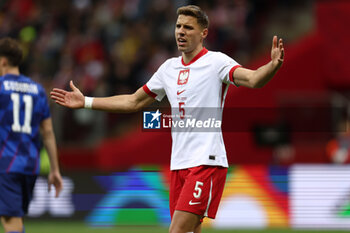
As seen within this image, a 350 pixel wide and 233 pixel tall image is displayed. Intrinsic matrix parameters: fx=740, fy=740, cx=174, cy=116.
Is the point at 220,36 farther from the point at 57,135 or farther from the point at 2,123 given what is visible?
the point at 2,123

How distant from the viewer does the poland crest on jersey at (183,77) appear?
5.81m

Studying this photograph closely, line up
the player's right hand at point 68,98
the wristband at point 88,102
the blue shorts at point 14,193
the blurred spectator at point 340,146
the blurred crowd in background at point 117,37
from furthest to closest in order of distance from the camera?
the blurred crowd in background at point 117,37 → the blurred spectator at point 340,146 → the blue shorts at point 14,193 → the wristband at point 88,102 → the player's right hand at point 68,98

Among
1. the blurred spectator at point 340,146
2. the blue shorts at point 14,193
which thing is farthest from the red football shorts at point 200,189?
the blurred spectator at point 340,146

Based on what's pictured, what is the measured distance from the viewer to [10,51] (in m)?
6.80

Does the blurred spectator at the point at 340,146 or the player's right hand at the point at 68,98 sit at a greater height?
the player's right hand at the point at 68,98

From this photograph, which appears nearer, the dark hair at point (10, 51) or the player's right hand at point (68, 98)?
the player's right hand at point (68, 98)

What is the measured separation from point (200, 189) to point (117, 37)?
10928 millimetres

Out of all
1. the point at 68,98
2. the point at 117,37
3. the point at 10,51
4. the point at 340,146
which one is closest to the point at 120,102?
the point at 68,98

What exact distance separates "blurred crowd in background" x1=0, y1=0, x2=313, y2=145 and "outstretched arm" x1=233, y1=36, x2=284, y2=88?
28.8 feet

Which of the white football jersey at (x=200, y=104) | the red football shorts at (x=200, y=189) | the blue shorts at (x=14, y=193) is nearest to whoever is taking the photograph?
the red football shorts at (x=200, y=189)

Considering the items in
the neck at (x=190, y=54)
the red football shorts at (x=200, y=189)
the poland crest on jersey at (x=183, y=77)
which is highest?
the neck at (x=190, y=54)

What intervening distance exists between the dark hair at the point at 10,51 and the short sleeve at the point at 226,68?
6.92 ft

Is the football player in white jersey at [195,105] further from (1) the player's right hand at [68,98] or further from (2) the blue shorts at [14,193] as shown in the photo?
(2) the blue shorts at [14,193]

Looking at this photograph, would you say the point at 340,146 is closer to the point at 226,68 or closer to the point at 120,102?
the point at 120,102
